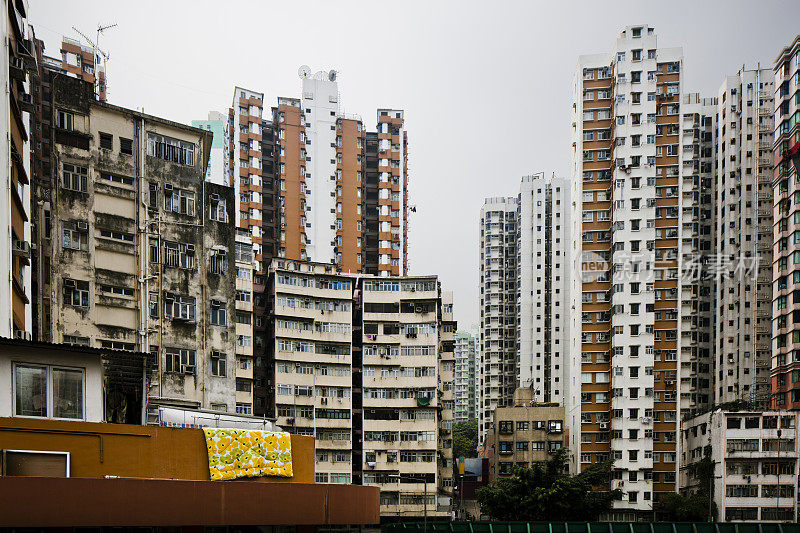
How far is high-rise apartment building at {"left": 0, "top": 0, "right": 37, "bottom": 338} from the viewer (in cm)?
2625

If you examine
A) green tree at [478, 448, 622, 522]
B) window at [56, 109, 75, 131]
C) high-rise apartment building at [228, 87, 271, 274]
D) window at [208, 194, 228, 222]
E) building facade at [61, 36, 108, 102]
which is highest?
building facade at [61, 36, 108, 102]

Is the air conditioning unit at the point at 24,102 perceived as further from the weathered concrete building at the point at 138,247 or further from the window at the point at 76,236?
the window at the point at 76,236

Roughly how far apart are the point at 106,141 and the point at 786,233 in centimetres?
5751

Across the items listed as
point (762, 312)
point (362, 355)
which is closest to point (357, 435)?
point (362, 355)

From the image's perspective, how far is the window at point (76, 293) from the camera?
128ft

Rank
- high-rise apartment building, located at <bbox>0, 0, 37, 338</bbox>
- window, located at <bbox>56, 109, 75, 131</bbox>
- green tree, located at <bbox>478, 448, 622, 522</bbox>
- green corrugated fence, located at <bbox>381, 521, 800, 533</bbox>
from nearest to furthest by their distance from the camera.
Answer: high-rise apartment building, located at <bbox>0, 0, 37, 338</bbox> → green corrugated fence, located at <bbox>381, 521, 800, 533</bbox> → window, located at <bbox>56, 109, 75, 131</bbox> → green tree, located at <bbox>478, 448, 622, 522</bbox>

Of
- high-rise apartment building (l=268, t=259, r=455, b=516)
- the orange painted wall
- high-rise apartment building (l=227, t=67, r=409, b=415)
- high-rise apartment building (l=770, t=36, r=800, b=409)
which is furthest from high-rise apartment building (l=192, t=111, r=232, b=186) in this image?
the orange painted wall

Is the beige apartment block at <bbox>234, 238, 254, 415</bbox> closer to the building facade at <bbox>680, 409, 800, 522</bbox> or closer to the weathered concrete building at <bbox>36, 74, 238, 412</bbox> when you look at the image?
the weathered concrete building at <bbox>36, 74, 238, 412</bbox>

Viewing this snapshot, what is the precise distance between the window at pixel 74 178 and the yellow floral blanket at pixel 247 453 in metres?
20.9

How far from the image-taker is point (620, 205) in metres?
78.3

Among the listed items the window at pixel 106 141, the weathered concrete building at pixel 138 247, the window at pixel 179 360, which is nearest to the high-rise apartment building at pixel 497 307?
the weathered concrete building at pixel 138 247

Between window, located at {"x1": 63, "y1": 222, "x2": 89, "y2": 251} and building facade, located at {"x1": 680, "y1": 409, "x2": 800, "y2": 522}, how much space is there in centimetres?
5033

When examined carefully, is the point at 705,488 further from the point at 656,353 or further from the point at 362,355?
the point at 362,355

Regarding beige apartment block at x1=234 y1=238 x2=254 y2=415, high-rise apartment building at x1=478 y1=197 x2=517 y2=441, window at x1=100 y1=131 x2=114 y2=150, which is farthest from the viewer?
high-rise apartment building at x1=478 y1=197 x2=517 y2=441
